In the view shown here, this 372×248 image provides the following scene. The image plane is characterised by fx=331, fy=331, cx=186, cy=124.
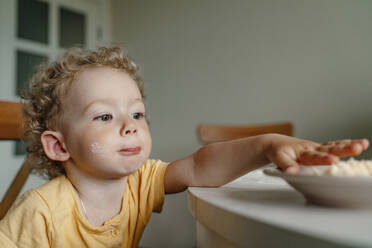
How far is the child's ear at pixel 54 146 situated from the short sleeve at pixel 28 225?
0.37 feet

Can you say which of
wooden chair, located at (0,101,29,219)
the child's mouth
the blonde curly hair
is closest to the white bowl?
the child's mouth

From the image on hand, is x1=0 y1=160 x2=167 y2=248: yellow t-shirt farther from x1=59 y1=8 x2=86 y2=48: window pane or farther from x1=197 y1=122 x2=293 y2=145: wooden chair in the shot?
x1=59 y1=8 x2=86 y2=48: window pane

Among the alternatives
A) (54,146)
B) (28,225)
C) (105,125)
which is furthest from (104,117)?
(28,225)

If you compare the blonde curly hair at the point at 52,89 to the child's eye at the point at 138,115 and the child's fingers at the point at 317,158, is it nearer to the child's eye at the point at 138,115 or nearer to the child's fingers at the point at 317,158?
the child's eye at the point at 138,115

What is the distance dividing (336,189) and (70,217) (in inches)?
21.9

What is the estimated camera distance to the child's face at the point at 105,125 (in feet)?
2.24

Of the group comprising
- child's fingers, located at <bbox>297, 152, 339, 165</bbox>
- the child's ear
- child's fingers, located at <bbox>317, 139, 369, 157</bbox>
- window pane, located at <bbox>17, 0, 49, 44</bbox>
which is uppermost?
window pane, located at <bbox>17, 0, 49, 44</bbox>

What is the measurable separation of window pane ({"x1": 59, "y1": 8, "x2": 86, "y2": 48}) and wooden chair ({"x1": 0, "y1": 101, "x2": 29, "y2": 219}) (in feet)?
6.78

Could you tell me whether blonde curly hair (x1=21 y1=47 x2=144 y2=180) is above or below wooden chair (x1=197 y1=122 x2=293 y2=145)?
above

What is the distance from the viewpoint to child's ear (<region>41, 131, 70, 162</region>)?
2.52 feet

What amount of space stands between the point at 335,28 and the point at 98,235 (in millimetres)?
1798

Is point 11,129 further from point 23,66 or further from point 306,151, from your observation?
point 23,66

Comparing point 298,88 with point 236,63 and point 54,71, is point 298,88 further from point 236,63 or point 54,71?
point 54,71

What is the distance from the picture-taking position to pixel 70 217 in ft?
2.34
